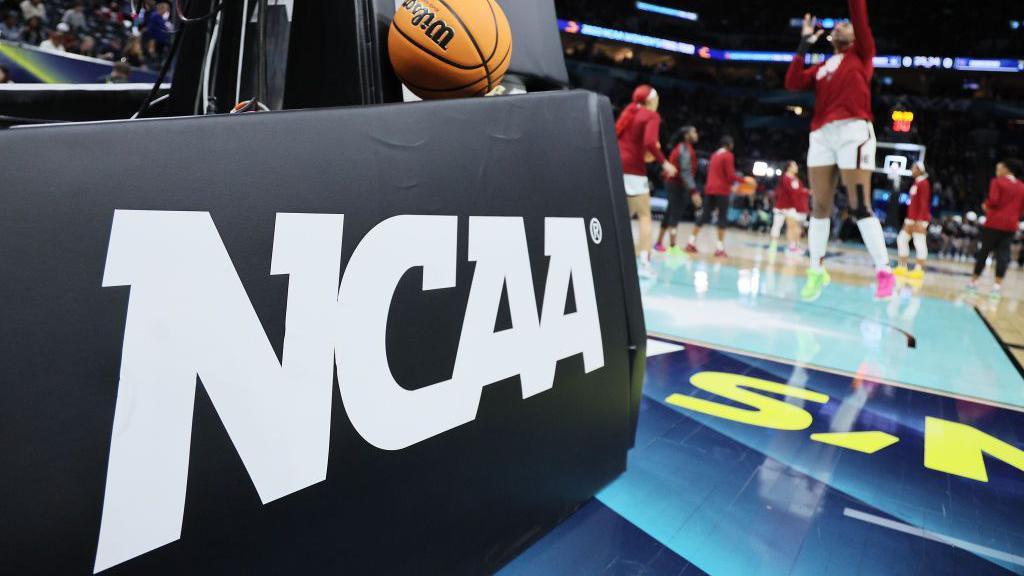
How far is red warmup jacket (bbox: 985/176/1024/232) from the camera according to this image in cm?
747

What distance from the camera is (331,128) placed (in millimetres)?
1122

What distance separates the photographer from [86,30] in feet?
37.3

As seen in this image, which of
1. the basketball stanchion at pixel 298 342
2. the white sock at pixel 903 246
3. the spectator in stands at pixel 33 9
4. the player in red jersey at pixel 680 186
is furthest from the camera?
the spectator in stands at pixel 33 9

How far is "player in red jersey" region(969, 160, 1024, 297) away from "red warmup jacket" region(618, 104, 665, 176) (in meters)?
4.49

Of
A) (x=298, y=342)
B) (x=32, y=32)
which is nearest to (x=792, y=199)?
(x=298, y=342)

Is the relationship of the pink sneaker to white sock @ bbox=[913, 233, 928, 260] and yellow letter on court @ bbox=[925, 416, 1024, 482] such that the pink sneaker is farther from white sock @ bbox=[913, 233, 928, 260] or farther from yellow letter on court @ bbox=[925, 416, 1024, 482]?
white sock @ bbox=[913, 233, 928, 260]

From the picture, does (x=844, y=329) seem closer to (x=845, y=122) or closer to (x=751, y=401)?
(x=845, y=122)

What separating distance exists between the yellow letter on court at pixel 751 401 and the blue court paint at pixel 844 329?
0.59 meters

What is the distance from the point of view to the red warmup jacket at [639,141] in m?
5.85

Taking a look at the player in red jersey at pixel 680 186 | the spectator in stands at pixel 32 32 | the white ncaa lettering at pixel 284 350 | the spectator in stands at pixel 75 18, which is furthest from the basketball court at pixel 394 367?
the spectator in stands at pixel 75 18

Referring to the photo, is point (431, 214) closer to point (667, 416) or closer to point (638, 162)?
point (667, 416)

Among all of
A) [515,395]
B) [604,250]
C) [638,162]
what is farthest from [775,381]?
[638,162]

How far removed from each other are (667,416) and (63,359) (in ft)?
6.84

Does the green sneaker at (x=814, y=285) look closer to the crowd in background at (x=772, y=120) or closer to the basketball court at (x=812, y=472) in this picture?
the basketball court at (x=812, y=472)
